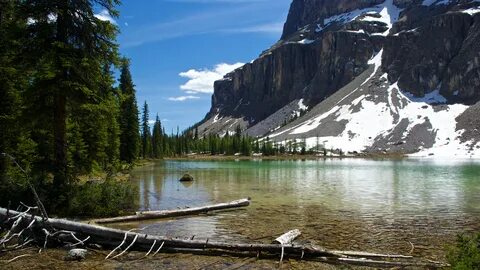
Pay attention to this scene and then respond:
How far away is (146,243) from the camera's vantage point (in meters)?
15.2

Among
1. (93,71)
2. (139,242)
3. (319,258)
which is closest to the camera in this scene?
(319,258)

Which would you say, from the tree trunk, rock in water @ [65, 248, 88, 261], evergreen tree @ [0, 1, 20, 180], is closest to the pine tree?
evergreen tree @ [0, 1, 20, 180]

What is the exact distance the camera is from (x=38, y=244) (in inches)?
607

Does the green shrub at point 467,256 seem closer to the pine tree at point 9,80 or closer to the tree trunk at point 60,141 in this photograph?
the tree trunk at point 60,141

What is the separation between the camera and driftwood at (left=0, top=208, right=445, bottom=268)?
14.4 metres

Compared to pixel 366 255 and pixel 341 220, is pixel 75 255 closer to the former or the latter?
pixel 366 255

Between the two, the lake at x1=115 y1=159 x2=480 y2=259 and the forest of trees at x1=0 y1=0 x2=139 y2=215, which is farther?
the forest of trees at x1=0 y1=0 x2=139 y2=215

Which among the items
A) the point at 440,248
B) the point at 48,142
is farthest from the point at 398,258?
the point at 48,142

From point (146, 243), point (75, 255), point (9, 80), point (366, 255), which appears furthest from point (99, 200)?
point (366, 255)

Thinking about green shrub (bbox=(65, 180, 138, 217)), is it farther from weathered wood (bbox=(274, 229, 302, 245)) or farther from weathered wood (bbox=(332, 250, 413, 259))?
weathered wood (bbox=(332, 250, 413, 259))

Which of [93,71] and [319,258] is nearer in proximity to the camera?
[319,258]

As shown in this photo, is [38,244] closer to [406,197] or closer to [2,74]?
[2,74]

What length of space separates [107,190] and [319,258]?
13672mm

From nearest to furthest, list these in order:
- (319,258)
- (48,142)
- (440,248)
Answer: (319,258) < (440,248) < (48,142)
